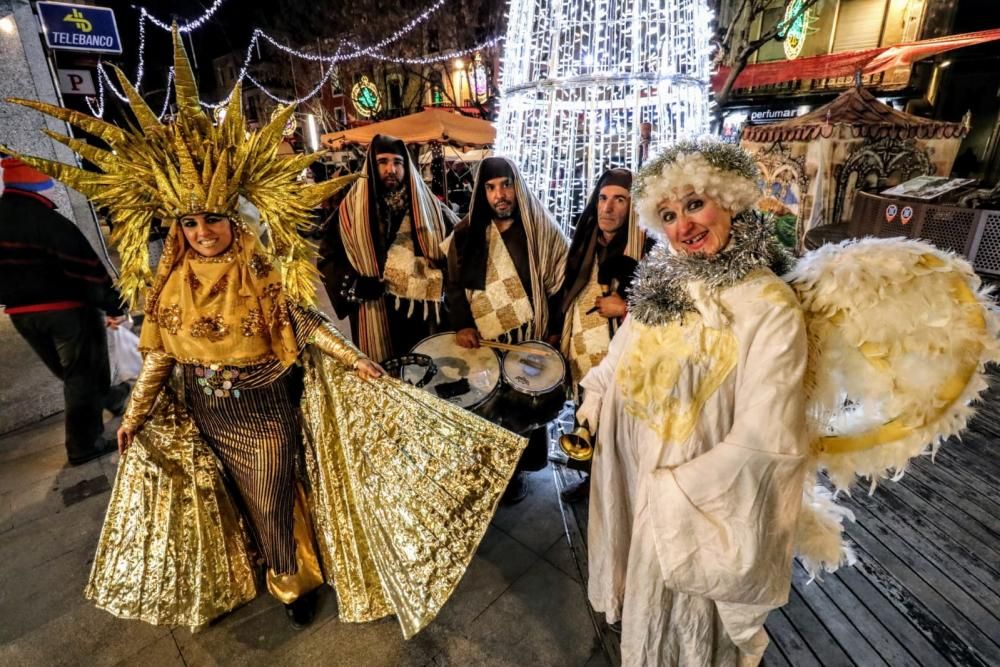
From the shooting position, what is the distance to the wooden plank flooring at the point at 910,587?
6.51 ft

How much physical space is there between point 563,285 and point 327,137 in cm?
1136

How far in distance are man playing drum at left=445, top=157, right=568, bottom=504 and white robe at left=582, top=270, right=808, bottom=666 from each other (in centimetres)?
117

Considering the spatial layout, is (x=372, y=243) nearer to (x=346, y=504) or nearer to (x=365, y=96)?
(x=346, y=504)

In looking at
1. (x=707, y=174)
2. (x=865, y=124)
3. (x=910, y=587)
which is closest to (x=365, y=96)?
(x=865, y=124)

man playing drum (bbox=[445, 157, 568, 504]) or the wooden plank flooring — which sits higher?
man playing drum (bbox=[445, 157, 568, 504])

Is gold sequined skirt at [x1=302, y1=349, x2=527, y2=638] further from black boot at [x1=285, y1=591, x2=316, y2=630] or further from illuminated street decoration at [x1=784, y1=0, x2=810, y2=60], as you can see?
illuminated street decoration at [x1=784, y1=0, x2=810, y2=60]

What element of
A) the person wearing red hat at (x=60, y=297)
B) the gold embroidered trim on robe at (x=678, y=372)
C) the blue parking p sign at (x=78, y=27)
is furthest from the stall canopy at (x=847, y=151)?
the blue parking p sign at (x=78, y=27)

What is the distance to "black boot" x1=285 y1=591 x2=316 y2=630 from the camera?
226 centimetres

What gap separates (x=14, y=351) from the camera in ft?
13.5

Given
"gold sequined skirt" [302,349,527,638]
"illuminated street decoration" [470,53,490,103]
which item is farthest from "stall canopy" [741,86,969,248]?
"illuminated street decoration" [470,53,490,103]

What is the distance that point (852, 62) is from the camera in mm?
11180

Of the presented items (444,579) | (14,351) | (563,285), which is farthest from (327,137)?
(444,579)

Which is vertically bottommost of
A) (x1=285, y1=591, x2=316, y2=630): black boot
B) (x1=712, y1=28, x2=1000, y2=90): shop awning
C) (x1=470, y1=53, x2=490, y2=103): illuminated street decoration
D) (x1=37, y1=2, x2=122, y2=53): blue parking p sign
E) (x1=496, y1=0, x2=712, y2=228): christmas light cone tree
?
(x1=285, y1=591, x2=316, y2=630): black boot

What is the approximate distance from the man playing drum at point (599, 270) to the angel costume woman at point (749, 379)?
3.09 feet
